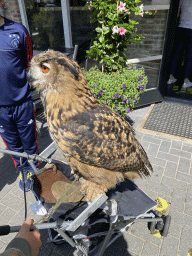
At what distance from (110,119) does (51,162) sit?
0.97 m

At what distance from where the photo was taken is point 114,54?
367cm

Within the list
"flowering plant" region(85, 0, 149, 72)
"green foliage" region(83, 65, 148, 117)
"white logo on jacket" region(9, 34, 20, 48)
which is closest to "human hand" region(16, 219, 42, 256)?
"white logo on jacket" region(9, 34, 20, 48)

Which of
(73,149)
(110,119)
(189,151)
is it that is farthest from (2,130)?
(189,151)

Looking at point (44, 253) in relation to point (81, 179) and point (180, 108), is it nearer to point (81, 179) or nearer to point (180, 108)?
point (81, 179)

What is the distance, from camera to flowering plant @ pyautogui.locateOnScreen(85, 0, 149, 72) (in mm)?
3240

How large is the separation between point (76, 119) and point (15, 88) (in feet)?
4.52

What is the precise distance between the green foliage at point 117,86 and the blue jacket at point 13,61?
1.31 m

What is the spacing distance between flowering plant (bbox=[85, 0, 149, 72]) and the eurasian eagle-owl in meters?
2.21

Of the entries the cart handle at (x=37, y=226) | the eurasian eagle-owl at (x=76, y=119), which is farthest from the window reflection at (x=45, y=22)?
the cart handle at (x=37, y=226)

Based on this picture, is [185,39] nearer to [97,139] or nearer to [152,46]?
[152,46]

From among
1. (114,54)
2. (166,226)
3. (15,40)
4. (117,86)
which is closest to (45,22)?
(114,54)

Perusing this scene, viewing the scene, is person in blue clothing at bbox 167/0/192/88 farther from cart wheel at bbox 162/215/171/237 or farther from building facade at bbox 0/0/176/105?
cart wheel at bbox 162/215/171/237

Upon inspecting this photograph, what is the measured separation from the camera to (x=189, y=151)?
3.72 meters

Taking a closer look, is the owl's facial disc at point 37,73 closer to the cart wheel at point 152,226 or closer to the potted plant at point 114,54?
the potted plant at point 114,54
